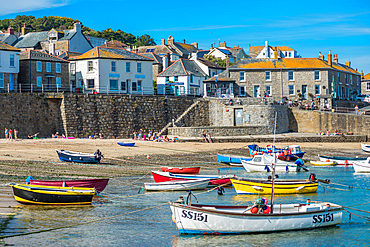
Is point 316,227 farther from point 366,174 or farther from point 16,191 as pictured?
point 366,174

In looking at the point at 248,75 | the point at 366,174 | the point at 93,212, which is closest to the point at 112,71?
the point at 248,75

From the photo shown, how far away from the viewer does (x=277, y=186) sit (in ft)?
71.8

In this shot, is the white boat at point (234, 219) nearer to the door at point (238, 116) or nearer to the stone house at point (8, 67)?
the stone house at point (8, 67)

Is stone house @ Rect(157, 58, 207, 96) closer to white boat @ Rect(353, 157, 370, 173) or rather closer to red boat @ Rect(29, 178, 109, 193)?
white boat @ Rect(353, 157, 370, 173)

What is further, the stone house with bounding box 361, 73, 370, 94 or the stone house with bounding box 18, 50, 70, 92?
the stone house with bounding box 361, 73, 370, 94

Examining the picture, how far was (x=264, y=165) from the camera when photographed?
1181 inches

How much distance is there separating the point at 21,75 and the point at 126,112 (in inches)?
467

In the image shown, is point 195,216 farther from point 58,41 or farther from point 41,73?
point 58,41

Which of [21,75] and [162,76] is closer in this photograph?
[21,75]

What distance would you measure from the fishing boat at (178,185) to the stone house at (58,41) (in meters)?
51.6

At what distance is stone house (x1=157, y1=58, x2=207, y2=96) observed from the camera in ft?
193

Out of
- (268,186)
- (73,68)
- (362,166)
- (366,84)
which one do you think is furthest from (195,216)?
(366,84)

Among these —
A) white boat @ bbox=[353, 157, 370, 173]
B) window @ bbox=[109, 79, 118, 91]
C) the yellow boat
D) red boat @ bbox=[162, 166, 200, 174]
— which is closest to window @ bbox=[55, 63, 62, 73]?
window @ bbox=[109, 79, 118, 91]

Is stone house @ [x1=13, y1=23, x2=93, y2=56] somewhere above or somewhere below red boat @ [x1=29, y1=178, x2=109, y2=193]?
above
